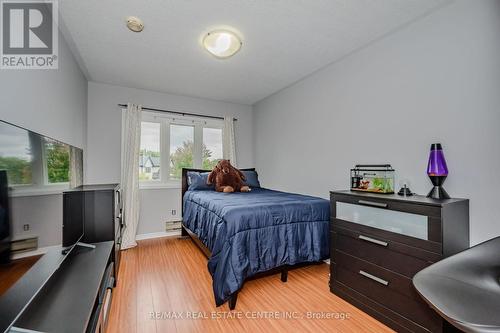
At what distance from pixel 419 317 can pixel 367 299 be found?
1.18ft

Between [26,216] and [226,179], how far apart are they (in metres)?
2.48

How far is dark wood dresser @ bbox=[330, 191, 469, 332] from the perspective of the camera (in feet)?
4.43

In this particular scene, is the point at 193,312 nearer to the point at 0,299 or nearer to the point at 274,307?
the point at 274,307

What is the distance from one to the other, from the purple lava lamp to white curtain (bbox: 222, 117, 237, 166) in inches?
117

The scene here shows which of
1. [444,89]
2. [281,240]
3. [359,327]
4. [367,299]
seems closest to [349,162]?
[444,89]

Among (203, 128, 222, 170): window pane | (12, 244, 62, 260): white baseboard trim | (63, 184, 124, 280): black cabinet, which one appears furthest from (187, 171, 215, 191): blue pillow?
(12, 244, 62, 260): white baseboard trim

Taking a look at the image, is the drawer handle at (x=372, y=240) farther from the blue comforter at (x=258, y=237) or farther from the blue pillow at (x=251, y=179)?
the blue pillow at (x=251, y=179)

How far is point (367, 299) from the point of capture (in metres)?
1.69

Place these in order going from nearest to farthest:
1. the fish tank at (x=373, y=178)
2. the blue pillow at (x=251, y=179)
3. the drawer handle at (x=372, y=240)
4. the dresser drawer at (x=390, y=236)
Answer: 1. the dresser drawer at (x=390, y=236)
2. the drawer handle at (x=372, y=240)
3. the fish tank at (x=373, y=178)
4. the blue pillow at (x=251, y=179)

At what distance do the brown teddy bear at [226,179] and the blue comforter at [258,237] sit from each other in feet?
2.84

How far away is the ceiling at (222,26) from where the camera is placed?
1.72m

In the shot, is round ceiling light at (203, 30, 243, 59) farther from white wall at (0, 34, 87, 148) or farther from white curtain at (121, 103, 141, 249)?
white curtain at (121, 103, 141, 249)

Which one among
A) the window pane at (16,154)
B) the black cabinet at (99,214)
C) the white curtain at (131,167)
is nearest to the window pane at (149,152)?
the white curtain at (131,167)

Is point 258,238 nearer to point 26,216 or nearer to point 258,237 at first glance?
point 258,237
